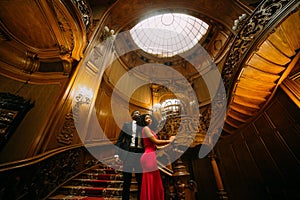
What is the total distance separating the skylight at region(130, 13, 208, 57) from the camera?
8117 millimetres

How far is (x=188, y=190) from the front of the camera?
1584mm

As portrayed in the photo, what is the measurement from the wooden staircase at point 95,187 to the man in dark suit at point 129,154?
44cm

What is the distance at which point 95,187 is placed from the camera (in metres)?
2.51

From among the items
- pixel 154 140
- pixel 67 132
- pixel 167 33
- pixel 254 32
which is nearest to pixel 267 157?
pixel 254 32

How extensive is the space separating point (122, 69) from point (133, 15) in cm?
249

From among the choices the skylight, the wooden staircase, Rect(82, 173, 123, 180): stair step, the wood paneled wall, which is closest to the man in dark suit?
the wooden staircase

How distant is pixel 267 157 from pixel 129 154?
13.0 feet

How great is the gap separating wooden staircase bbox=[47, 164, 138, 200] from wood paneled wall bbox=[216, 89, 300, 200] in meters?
3.12

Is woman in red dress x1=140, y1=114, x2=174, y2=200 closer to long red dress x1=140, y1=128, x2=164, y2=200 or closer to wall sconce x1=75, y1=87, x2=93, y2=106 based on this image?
long red dress x1=140, y1=128, x2=164, y2=200

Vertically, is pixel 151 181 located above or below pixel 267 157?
below

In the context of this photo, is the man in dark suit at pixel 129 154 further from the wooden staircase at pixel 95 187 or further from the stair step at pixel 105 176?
the stair step at pixel 105 176

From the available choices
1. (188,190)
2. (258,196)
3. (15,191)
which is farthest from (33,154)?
(258,196)

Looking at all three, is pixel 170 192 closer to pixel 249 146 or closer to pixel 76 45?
pixel 76 45

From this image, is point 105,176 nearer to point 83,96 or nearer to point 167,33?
point 83,96
